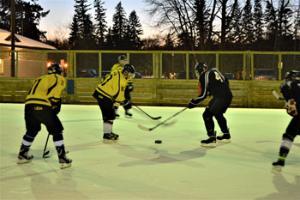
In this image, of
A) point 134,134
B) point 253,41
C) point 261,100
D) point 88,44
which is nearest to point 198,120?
point 134,134

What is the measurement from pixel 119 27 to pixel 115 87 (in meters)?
67.9

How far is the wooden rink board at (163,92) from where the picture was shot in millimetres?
16828

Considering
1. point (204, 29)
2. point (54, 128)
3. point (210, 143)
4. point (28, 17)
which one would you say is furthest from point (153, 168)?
point (28, 17)

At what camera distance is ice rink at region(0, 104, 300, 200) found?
4.91 m

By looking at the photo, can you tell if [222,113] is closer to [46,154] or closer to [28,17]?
[46,154]

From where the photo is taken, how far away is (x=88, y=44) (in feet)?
213

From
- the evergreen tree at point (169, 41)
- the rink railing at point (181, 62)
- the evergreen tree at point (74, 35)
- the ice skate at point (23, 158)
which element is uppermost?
the evergreen tree at point (74, 35)

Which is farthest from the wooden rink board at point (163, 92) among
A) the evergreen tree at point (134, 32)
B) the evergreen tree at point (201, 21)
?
the evergreen tree at point (134, 32)

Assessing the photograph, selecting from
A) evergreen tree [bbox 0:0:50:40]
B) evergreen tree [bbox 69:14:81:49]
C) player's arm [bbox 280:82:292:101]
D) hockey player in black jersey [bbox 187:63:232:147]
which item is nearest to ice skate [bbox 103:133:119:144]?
hockey player in black jersey [bbox 187:63:232:147]

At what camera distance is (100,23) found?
250 ft

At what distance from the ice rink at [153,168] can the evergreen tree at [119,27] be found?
2283 inches

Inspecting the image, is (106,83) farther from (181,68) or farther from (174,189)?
(181,68)

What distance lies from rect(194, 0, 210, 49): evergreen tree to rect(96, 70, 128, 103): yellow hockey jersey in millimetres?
27256

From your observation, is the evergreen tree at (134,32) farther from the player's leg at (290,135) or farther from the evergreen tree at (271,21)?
the player's leg at (290,135)
